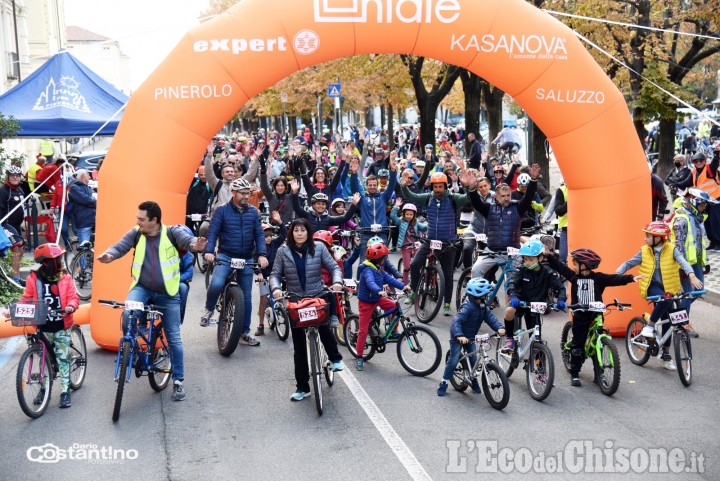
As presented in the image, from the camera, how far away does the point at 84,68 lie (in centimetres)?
1875

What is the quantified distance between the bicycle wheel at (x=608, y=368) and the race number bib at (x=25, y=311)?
540cm

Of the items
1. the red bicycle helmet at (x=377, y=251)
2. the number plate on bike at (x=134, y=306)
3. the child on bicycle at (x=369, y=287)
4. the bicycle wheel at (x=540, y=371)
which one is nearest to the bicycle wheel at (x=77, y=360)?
the number plate on bike at (x=134, y=306)

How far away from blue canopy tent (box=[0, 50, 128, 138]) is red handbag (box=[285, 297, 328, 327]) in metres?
10.9

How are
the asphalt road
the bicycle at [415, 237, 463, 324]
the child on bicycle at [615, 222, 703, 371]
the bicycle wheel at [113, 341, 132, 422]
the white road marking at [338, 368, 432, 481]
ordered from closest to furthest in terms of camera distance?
the white road marking at [338, 368, 432, 481]
the asphalt road
the bicycle wheel at [113, 341, 132, 422]
the child on bicycle at [615, 222, 703, 371]
the bicycle at [415, 237, 463, 324]

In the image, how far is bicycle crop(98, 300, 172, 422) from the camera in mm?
7969

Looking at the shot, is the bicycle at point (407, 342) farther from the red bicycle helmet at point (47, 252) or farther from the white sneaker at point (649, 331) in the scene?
the red bicycle helmet at point (47, 252)

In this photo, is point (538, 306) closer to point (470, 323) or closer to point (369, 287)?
point (470, 323)

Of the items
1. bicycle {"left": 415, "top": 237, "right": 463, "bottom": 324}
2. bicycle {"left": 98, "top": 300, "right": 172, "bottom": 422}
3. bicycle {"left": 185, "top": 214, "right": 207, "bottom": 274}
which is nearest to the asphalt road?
bicycle {"left": 98, "top": 300, "right": 172, "bottom": 422}

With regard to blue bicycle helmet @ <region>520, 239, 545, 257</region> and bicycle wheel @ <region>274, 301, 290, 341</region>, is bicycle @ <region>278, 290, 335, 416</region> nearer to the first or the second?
blue bicycle helmet @ <region>520, 239, 545, 257</region>

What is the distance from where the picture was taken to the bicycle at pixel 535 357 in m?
8.45

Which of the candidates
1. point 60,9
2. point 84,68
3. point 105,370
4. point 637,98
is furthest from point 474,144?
point 60,9

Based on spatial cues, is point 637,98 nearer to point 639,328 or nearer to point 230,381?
point 639,328

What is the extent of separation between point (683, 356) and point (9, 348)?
7.74 m

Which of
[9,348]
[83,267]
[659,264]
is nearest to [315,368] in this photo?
[659,264]
